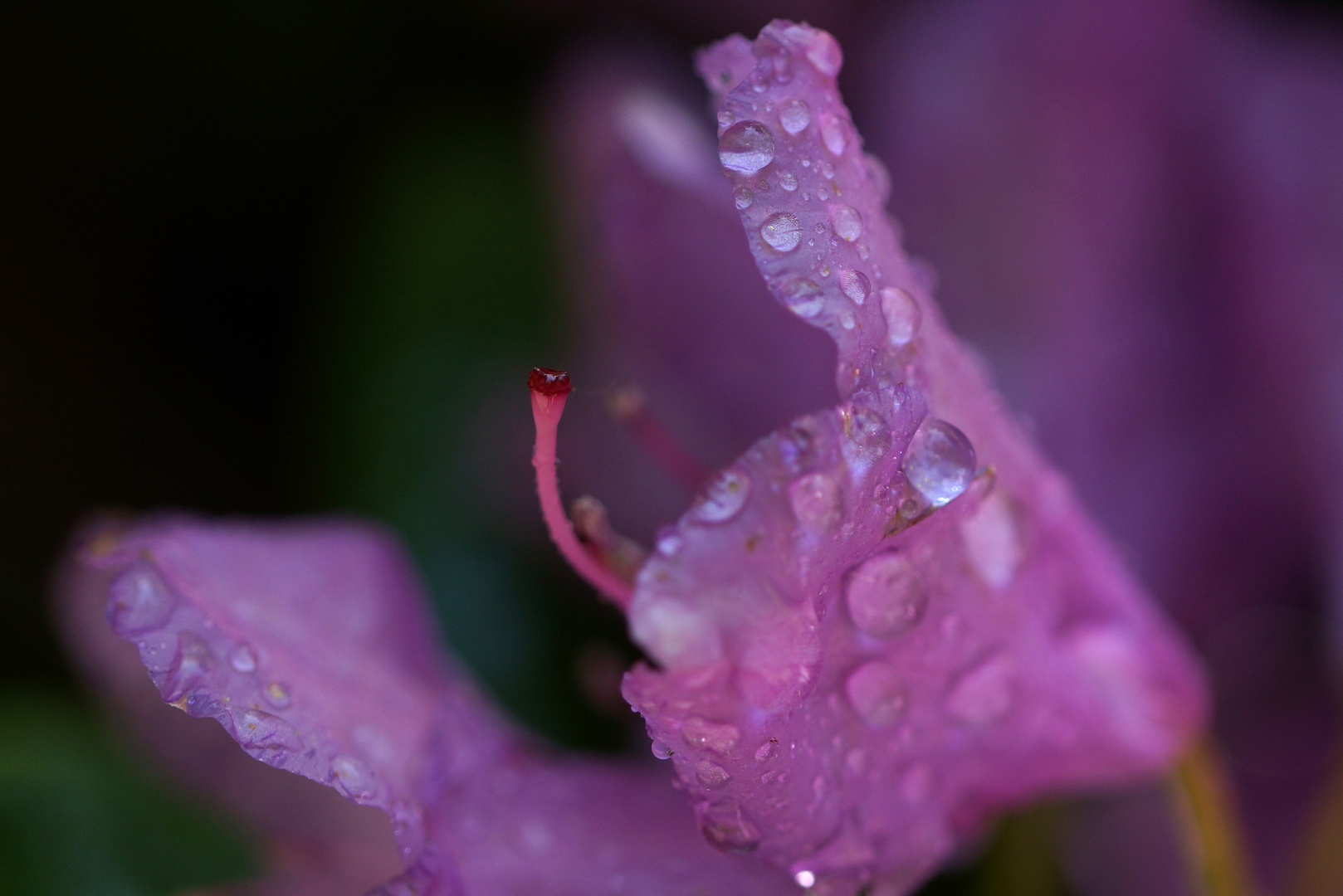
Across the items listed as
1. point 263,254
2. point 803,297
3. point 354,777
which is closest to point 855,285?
point 803,297

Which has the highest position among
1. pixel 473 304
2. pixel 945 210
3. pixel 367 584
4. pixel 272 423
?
pixel 945 210

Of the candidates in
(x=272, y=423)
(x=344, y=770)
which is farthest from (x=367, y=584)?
(x=272, y=423)

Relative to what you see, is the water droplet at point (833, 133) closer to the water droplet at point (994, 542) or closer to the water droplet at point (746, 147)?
the water droplet at point (746, 147)

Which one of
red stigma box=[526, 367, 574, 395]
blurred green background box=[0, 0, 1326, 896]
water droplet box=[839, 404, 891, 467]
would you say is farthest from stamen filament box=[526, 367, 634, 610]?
blurred green background box=[0, 0, 1326, 896]

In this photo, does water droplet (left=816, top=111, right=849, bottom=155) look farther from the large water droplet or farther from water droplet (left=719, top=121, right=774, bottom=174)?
the large water droplet

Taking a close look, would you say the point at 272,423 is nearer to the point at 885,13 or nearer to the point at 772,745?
the point at 885,13

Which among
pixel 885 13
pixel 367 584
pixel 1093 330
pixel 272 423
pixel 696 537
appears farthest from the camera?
pixel 272 423

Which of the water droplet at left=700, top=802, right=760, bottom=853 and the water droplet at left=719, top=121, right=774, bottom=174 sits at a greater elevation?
the water droplet at left=719, top=121, right=774, bottom=174

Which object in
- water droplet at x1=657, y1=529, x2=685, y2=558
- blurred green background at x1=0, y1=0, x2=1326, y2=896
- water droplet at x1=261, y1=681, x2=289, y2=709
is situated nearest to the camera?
water droplet at x1=657, y1=529, x2=685, y2=558
